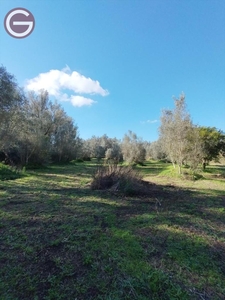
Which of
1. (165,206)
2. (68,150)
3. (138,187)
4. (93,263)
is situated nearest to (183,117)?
(138,187)

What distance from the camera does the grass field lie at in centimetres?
161

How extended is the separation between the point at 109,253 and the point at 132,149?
20.3m

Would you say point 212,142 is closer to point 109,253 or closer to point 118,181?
point 118,181

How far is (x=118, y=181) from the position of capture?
571 centimetres

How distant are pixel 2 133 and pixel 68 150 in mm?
13066

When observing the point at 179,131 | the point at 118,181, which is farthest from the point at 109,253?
the point at 179,131

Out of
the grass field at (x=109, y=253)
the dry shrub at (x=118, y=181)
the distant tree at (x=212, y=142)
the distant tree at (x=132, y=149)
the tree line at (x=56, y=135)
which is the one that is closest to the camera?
the grass field at (x=109, y=253)

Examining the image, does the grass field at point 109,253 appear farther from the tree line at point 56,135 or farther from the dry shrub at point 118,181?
the tree line at point 56,135

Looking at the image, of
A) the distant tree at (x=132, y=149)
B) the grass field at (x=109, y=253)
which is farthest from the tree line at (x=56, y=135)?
the grass field at (x=109, y=253)

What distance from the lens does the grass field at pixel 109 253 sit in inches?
63.4

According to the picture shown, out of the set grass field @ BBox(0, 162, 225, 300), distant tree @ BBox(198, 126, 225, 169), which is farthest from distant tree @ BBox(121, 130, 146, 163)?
grass field @ BBox(0, 162, 225, 300)

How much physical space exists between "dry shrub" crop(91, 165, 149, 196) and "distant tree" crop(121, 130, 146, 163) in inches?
634

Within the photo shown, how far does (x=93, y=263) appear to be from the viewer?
6.47ft

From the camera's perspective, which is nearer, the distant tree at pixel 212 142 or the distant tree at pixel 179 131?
the distant tree at pixel 179 131
